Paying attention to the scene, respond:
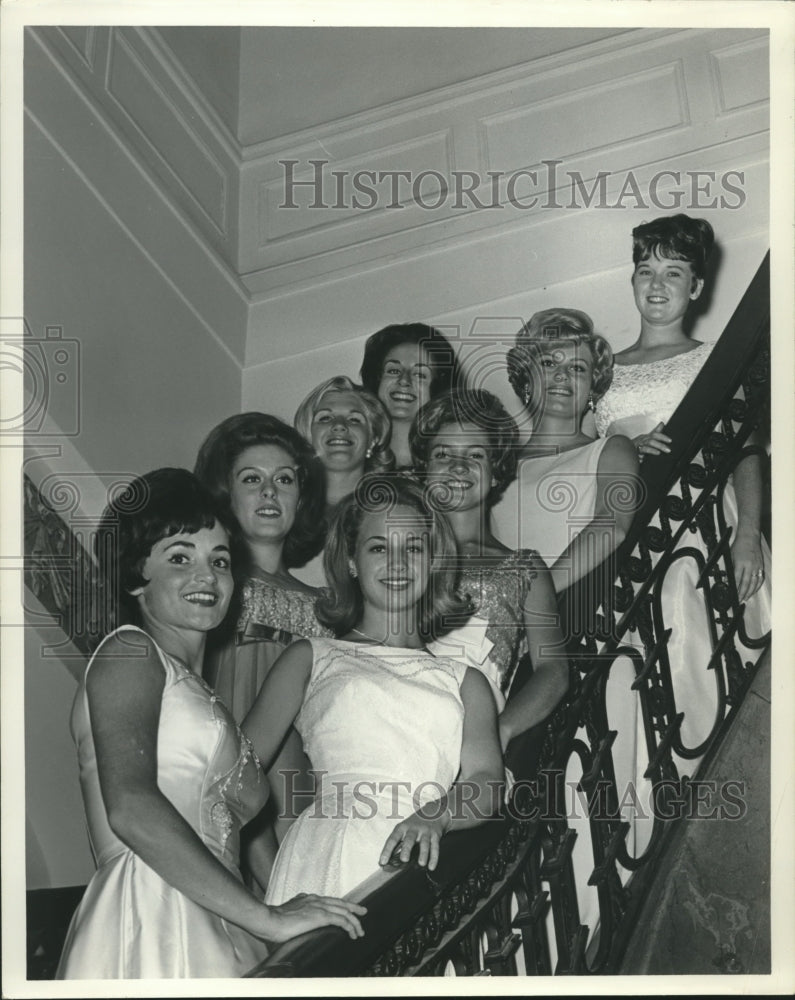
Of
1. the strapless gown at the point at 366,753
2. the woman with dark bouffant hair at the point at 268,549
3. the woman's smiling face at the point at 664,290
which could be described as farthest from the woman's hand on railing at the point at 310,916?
the woman's smiling face at the point at 664,290

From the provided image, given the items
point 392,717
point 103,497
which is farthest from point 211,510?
point 392,717

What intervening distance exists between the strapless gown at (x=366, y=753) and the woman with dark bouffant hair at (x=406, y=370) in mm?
973

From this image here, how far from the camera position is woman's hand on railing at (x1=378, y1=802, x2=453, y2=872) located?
4910 mm

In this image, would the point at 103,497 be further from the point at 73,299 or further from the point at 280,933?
the point at 280,933

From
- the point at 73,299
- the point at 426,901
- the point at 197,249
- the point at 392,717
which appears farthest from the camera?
the point at 197,249

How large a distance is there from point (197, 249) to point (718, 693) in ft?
8.26

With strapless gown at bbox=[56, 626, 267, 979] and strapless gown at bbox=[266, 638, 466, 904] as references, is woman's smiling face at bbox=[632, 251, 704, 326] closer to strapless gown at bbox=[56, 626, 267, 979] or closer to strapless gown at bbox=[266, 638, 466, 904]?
strapless gown at bbox=[266, 638, 466, 904]

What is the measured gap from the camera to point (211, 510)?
5461mm

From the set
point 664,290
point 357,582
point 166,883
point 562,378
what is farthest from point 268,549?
point 664,290

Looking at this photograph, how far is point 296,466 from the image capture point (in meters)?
5.84

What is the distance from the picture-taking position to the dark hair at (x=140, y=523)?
5.35 m

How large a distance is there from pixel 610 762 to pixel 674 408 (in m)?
1.35

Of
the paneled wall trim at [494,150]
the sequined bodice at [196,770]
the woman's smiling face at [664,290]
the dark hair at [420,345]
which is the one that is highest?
the paneled wall trim at [494,150]

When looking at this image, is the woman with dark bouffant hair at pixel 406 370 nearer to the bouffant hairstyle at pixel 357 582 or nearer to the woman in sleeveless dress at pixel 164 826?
the bouffant hairstyle at pixel 357 582
